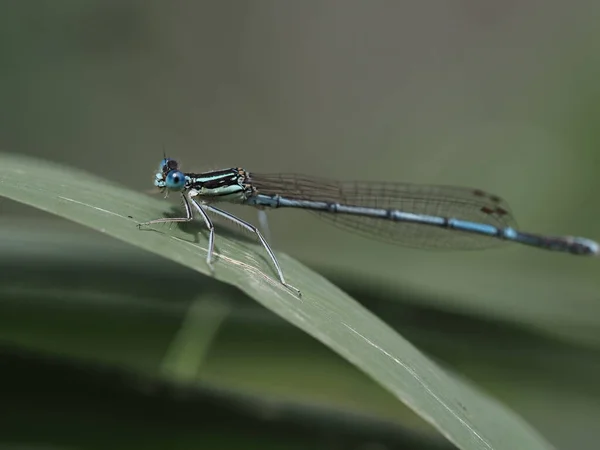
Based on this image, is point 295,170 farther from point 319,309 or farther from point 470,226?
point 319,309

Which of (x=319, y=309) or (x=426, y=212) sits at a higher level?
(x=426, y=212)

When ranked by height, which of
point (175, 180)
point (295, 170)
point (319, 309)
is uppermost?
point (295, 170)

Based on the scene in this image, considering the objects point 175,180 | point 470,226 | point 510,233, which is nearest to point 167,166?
point 175,180

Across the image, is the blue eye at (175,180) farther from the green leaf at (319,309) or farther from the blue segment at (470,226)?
the blue segment at (470,226)

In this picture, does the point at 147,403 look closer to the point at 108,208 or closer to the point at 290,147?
the point at 108,208

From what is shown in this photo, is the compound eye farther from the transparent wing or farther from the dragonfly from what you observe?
the transparent wing

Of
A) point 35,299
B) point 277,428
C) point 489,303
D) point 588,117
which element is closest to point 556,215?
point 588,117
